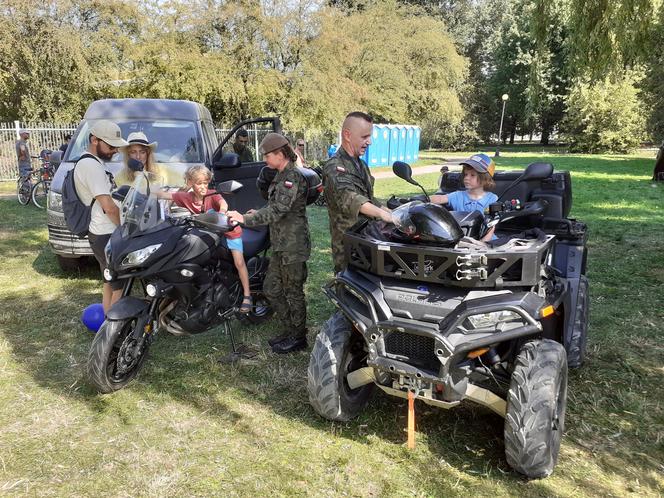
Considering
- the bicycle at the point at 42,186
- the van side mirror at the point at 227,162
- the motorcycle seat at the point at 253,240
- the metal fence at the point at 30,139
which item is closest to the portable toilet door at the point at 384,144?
the metal fence at the point at 30,139

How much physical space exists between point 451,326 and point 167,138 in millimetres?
5680

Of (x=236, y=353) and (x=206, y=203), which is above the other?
(x=206, y=203)

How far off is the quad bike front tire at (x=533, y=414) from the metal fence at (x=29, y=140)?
18677mm

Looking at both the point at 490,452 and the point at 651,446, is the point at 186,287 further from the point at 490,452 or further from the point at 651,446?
the point at 651,446

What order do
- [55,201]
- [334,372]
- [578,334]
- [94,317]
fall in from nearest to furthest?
[334,372]
[578,334]
[94,317]
[55,201]

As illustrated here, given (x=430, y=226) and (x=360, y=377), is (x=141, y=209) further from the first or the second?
(x=430, y=226)

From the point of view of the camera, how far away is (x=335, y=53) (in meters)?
21.0

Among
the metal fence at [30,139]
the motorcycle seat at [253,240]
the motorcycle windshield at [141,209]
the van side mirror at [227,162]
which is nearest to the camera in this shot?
the motorcycle windshield at [141,209]

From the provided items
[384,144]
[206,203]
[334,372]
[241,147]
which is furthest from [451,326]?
[384,144]

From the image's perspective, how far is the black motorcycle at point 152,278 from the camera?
12.5 ft

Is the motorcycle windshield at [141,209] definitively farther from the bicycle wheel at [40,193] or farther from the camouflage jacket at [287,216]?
the bicycle wheel at [40,193]

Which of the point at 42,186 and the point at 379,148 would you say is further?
the point at 379,148

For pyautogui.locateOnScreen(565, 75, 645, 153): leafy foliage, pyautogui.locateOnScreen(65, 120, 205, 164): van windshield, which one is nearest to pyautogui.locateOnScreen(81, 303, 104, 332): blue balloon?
pyautogui.locateOnScreen(65, 120, 205, 164): van windshield

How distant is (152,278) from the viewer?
13.4 feet
